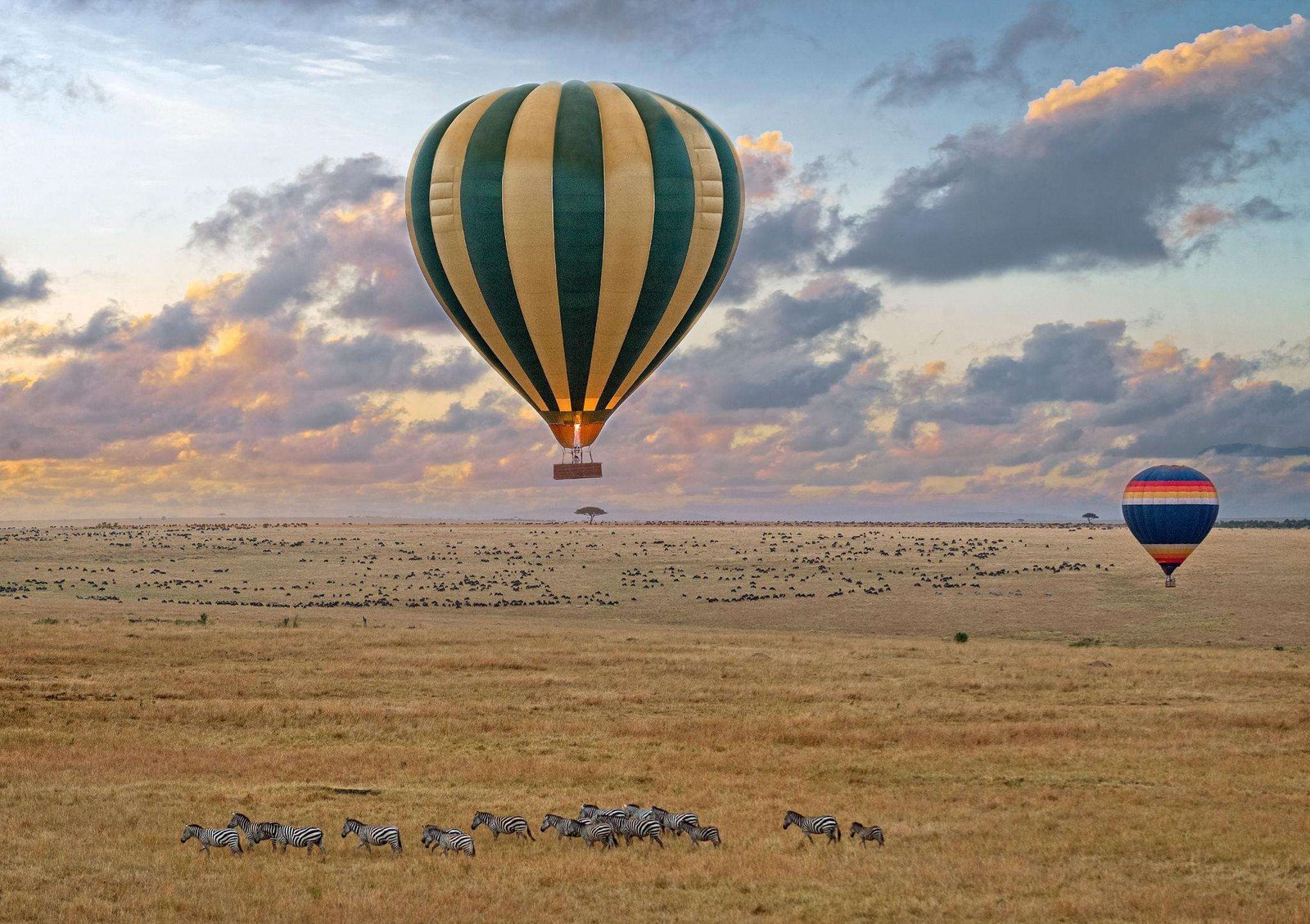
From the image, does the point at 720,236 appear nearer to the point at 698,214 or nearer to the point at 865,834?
the point at 698,214

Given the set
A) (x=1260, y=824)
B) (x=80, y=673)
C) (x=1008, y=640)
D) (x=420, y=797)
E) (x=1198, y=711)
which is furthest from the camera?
(x=1008, y=640)

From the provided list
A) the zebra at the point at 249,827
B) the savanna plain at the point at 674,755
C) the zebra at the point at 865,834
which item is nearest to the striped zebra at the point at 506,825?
the savanna plain at the point at 674,755

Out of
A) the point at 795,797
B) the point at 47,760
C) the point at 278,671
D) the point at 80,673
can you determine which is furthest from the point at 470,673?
the point at 795,797

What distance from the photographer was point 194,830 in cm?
2095

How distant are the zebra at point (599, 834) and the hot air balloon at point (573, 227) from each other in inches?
595

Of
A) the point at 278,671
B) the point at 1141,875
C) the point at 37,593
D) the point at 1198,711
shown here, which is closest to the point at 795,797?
the point at 1141,875

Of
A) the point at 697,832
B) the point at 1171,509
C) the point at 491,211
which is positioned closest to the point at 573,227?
the point at 491,211

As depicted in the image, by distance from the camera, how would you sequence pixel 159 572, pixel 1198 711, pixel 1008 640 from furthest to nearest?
pixel 159 572
pixel 1008 640
pixel 1198 711

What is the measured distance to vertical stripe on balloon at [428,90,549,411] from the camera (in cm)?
3416

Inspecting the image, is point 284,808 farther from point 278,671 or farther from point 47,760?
point 278,671

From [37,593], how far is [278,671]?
43.8m

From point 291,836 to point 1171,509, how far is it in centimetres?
6098

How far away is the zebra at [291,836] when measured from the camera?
68.4 feet

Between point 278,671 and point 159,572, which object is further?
Result: point 159,572
